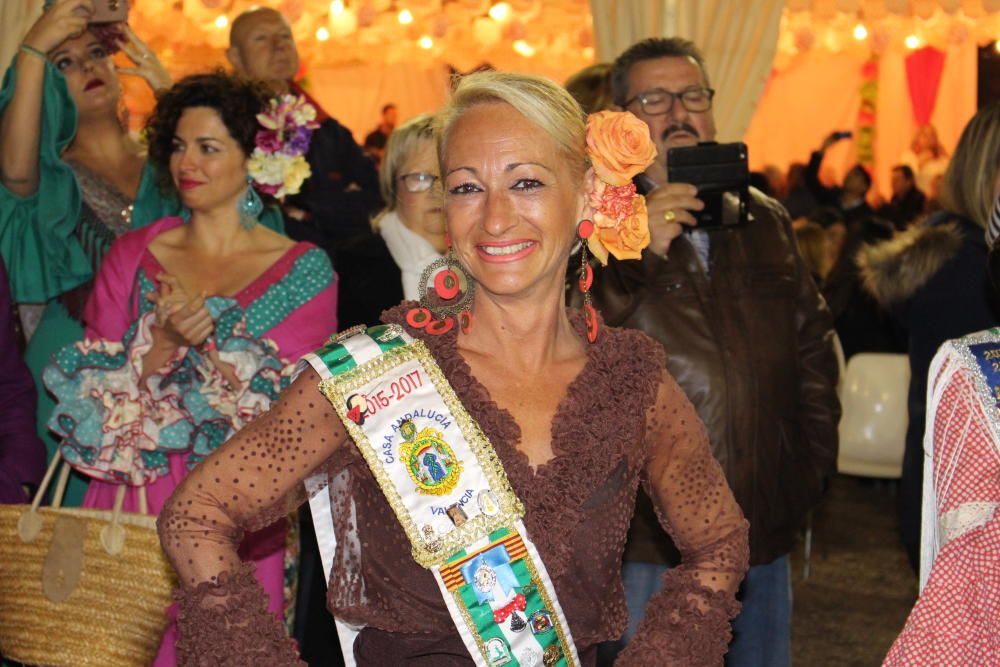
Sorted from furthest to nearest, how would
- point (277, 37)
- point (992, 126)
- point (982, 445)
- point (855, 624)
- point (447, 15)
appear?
point (447, 15), point (855, 624), point (277, 37), point (992, 126), point (982, 445)

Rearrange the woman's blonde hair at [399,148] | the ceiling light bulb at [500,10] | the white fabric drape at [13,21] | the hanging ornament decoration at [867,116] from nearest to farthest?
the woman's blonde hair at [399,148], the white fabric drape at [13,21], the ceiling light bulb at [500,10], the hanging ornament decoration at [867,116]

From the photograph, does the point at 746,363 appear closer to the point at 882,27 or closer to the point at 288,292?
the point at 288,292

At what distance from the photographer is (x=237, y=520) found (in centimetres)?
224

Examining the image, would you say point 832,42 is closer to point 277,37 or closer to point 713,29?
point 713,29

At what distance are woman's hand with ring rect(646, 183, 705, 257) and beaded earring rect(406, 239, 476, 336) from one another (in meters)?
1.09

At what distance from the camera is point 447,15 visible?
12.3 meters

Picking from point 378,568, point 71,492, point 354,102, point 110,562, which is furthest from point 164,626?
point 354,102

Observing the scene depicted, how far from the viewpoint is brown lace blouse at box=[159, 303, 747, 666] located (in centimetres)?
220

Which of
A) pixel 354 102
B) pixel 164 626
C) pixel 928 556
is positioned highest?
pixel 354 102

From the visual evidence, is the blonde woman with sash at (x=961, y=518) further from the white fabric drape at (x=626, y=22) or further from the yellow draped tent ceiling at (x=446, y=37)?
the yellow draped tent ceiling at (x=446, y=37)

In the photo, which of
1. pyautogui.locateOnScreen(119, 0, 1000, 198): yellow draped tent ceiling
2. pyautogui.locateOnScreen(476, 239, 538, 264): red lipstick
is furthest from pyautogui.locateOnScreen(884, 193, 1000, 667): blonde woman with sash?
pyautogui.locateOnScreen(119, 0, 1000, 198): yellow draped tent ceiling

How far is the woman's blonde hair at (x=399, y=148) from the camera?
4243mm

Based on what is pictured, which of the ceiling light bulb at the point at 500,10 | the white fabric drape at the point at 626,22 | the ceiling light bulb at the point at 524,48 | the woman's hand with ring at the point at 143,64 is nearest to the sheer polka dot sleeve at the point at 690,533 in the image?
the woman's hand with ring at the point at 143,64

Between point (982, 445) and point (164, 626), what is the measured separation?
2.05 metres
